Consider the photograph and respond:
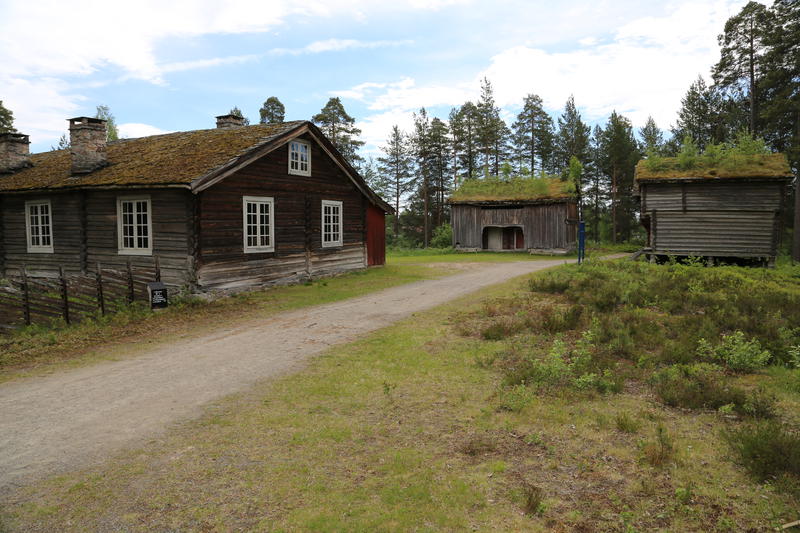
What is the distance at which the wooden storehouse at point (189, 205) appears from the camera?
16562 millimetres

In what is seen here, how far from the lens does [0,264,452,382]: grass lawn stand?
996cm

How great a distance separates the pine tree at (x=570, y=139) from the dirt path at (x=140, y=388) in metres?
52.3

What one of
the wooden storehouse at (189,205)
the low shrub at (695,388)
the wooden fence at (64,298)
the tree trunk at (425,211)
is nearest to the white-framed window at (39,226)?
the wooden storehouse at (189,205)

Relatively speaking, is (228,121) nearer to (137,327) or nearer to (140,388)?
(137,327)

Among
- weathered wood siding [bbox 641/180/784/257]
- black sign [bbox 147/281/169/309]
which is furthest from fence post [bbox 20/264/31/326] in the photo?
weathered wood siding [bbox 641/180/784/257]

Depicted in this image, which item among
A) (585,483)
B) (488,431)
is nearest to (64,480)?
(488,431)

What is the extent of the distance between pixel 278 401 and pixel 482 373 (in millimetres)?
3357

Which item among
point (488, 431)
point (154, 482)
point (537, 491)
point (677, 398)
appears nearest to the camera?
point (537, 491)

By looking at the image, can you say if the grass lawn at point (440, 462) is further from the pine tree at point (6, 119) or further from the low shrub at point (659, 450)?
the pine tree at point (6, 119)

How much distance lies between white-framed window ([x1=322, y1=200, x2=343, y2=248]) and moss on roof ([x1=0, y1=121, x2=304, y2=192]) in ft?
13.3

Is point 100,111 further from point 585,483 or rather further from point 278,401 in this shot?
point 585,483

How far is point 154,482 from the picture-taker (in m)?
5.07

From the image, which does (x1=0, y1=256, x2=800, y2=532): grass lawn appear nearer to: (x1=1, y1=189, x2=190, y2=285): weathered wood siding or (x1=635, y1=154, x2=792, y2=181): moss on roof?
(x1=1, y1=189, x2=190, y2=285): weathered wood siding

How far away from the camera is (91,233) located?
18.6 meters
